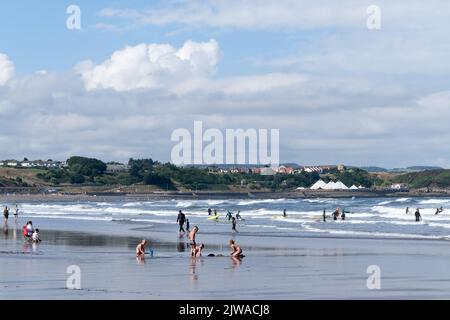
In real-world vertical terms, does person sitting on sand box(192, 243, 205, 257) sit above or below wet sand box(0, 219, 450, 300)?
above

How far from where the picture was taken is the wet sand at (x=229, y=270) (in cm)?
2162

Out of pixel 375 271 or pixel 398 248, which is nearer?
pixel 375 271

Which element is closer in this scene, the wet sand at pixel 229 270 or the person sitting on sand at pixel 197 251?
the wet sand at pixel 229 270

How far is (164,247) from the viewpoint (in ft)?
126

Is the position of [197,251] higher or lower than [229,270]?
higher

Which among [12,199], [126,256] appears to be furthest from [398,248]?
[12,199]

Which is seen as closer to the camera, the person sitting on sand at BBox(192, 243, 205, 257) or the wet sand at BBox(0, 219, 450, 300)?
the wet sand at BBox(0, 219, 450, 300)

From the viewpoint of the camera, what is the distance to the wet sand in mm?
21625

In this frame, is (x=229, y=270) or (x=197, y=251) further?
(x=197, y=251)

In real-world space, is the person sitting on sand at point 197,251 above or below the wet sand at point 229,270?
above

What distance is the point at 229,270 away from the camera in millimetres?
27266

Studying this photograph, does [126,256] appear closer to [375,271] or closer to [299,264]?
[299,264]

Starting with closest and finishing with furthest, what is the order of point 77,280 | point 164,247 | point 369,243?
1. point 77,280
2. point 164,247
3. point 369,243
